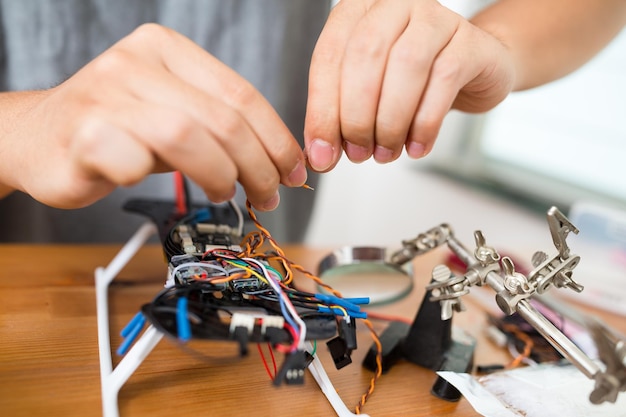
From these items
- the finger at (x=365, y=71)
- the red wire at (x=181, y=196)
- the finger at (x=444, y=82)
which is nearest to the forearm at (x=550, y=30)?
the finger at (x=444, y=82)

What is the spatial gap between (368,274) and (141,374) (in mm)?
389

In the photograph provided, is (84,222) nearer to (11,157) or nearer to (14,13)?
(14,13)

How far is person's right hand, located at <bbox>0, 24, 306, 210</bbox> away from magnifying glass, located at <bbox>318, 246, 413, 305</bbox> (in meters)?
0.32

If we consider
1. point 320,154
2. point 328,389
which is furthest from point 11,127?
point 328,389

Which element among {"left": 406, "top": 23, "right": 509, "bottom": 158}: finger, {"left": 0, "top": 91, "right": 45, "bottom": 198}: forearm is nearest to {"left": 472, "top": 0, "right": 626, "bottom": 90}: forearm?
{"left": 406, "top": 23, "right": 509, "bottom": 158}: finger

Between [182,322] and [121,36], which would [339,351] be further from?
[121,36]

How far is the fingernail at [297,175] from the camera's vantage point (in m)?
0.51

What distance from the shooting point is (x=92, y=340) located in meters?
0.55

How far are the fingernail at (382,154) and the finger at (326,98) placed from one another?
1.8 inches

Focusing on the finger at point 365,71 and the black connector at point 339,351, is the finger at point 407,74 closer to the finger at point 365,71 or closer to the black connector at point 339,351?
the finger at point 365,71

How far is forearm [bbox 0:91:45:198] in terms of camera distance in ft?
1.59

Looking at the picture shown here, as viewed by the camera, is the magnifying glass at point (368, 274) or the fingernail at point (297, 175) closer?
the fingernail at point (297, 175)

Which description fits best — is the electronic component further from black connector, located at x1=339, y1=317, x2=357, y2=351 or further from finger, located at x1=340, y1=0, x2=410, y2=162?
finger, located at x1=340, y1=0, x2=410, y2=162

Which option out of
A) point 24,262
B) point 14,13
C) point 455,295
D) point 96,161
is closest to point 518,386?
point 455,295
